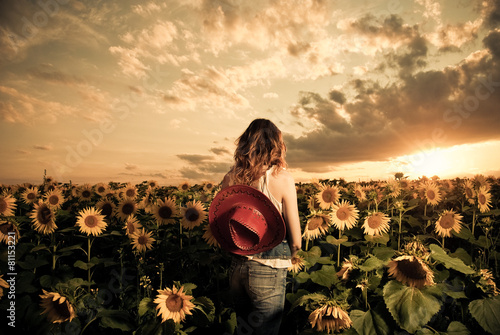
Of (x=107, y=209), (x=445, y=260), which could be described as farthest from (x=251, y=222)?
(x=107, y=209)

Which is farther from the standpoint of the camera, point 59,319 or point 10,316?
point 10,316

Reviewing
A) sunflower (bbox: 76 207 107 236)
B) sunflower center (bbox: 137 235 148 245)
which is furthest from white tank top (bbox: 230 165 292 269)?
sunflower (bbox: 76 207 107 236)

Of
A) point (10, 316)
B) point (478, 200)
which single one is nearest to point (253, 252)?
point (10, 316)

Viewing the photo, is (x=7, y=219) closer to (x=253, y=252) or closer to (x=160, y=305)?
(x=160, y=305)

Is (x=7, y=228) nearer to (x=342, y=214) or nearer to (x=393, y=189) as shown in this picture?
(x=342, y=214)

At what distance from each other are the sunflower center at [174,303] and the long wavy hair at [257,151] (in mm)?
1123

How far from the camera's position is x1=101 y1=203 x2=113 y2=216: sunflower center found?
571 centimetres

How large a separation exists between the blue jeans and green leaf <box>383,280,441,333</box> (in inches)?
36.1

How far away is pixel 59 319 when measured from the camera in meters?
2.73

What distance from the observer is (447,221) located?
16.9 ft

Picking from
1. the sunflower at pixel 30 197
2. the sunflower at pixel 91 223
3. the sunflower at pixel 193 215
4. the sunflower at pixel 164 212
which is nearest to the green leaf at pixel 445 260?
the sunflower at pixel 193 215

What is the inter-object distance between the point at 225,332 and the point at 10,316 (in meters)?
2.51

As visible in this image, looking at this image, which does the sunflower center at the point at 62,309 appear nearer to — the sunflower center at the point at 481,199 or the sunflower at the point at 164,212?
the sunflower at the point at 164,212

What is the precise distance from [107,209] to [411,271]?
4.96 metres
